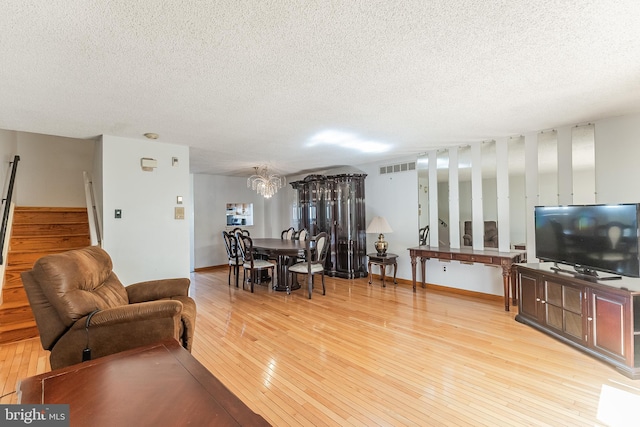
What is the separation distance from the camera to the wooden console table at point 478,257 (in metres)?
4.09

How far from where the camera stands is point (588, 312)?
283cm

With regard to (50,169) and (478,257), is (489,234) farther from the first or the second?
(50,169)

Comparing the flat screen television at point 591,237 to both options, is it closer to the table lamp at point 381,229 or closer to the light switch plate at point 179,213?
the table lamp at point 381,229

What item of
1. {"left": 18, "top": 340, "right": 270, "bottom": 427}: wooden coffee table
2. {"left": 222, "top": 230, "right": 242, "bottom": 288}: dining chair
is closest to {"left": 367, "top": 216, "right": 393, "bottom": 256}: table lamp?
{"left": 222, "top": 230, "right": 242, "bottom": 288}: dining chair

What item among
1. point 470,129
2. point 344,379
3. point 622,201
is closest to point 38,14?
point 344,379

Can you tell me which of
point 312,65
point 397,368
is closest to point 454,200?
point 397,368

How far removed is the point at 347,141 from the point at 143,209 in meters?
3.01

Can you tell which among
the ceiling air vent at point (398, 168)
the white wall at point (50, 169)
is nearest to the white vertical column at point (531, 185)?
the ceiling air vent at point (398, 168)

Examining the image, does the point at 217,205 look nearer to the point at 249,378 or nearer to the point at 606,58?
the point at 249,378

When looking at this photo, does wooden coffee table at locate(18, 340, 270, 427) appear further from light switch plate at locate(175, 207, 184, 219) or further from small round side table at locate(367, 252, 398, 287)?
small round side table at locate(367, 252, 398, 287)

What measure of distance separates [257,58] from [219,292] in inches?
168

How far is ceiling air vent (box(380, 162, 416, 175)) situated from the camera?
18.9 feet

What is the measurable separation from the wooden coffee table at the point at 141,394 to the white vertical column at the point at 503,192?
462 centimetres

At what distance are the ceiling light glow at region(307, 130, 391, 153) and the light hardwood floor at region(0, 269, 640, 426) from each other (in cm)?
239
